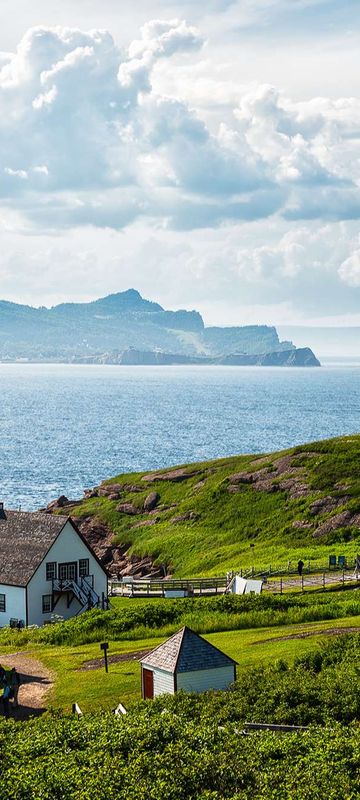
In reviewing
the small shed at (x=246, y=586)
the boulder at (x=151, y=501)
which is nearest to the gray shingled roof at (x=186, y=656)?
the small shed at (x=246, y=586)

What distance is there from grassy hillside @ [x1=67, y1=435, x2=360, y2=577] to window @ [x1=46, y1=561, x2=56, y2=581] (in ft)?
49.2

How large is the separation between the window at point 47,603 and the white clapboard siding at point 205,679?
82.0 feet

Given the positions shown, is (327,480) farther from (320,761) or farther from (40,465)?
(40,465)

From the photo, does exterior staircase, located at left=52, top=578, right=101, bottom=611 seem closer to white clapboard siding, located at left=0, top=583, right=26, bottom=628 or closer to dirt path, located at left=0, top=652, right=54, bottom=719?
white clapboard siding, located at left=0, top=583, right=26, bottom=628

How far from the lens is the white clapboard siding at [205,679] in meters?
35.2

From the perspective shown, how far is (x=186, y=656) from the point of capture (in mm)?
35469

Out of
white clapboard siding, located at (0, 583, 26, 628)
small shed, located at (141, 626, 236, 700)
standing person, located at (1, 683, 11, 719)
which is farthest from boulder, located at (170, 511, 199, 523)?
small shed, located at (141, 626, 236, 700)

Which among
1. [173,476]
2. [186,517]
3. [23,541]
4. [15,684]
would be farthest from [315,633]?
[173,476]

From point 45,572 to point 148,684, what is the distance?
23406 mm

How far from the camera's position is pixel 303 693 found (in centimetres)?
3353

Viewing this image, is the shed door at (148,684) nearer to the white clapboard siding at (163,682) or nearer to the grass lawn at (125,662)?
the white clapboard siding at (163,682)

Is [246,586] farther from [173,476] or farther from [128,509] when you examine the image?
[173,476]

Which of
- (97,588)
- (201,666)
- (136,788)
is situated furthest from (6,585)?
(136,788)

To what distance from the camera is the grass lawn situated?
127ft
